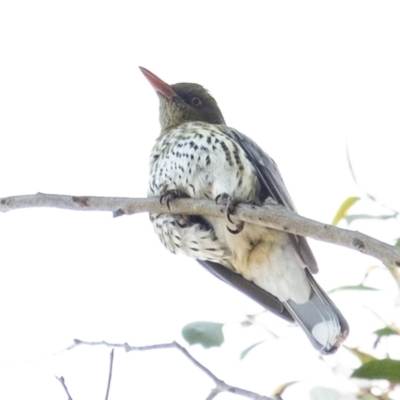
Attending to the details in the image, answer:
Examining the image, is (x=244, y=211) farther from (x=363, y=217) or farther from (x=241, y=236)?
(x=241, y=236)

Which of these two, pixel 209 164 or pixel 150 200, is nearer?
pixel 150 200

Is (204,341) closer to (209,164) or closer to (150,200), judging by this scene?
(150,200)

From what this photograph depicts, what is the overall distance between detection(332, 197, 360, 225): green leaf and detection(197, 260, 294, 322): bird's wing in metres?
0.68

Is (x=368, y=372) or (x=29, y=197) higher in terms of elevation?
(x=29, y=197)

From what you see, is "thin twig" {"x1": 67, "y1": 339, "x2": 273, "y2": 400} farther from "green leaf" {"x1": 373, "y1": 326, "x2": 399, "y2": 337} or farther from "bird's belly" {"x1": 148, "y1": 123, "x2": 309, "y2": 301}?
"bird's belly" {"x1": 148, "y1": 123, "x2": 309, "y2": 301}

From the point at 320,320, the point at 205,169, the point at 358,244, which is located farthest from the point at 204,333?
the point at 205,169

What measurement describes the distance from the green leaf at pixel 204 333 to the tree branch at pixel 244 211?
317mm

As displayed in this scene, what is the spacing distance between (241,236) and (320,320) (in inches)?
16.3

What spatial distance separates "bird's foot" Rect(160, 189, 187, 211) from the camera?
9.20 ft

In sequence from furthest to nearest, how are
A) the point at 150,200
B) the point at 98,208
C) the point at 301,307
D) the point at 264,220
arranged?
the point at 301,307 < the point at 150,200 < the point at 98,208 < the point at 264,220

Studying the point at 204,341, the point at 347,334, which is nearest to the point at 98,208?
→ the point at 204,341

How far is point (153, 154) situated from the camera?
3463mm

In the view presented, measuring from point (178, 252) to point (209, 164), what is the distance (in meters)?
0.36

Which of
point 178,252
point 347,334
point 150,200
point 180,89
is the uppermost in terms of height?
point 180,89
